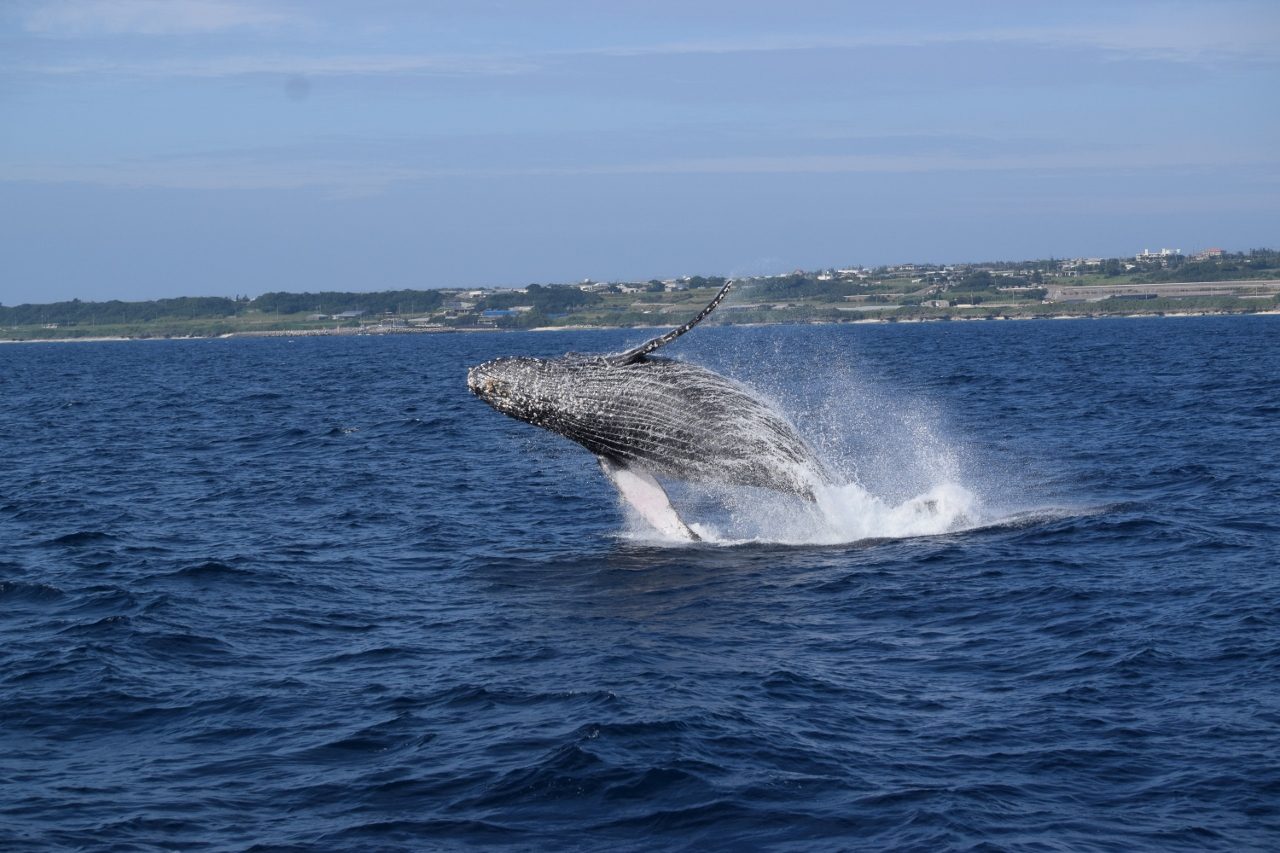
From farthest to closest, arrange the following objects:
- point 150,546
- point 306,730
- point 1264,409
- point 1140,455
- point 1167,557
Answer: point 1264,409
point 1140,455
point 150,546
point 1167,557
point 306,730

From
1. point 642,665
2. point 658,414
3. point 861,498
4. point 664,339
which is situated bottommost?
point 642,665

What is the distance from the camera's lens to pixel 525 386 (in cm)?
1734

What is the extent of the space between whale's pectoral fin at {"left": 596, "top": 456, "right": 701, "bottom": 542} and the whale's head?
1171mm

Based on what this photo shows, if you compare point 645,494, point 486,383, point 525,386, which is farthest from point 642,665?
point 486,383

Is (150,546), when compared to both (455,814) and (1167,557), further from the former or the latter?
(1167,557)

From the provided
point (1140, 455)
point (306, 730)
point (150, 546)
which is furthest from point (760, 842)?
point (1140, 455)

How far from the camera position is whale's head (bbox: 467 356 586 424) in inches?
679

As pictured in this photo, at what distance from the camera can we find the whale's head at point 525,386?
17.2 metres

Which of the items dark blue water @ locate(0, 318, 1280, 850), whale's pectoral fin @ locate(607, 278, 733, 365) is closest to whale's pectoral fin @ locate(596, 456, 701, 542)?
dark blue water @ locate(0, 318, 1280, 850)

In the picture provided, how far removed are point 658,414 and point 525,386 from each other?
5.43 feet

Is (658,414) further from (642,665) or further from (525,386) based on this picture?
(642,665)

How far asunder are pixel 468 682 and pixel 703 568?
5085mm

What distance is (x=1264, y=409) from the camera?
36688 millimetres

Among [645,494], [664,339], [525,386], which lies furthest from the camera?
[645,494]
